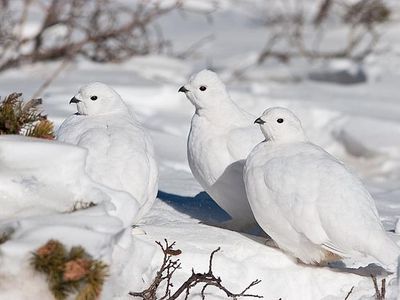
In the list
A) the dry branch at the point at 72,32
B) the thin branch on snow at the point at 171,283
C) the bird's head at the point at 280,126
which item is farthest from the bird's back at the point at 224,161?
the dry branch at the point at 72,32

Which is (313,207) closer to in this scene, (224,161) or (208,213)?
(224,161)

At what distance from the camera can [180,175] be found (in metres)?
5.09

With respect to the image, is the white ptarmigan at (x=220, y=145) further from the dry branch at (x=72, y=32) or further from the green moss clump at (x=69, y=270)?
the dry branch at (x=72, y=32)

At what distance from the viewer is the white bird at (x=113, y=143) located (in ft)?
10.9

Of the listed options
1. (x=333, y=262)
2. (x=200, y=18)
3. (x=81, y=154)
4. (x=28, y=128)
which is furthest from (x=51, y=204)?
(x=200, y=18)

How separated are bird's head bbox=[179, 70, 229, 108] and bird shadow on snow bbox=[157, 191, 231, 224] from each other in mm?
449

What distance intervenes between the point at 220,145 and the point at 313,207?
0.64m

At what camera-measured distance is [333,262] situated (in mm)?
3652

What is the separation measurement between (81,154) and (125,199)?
19cm

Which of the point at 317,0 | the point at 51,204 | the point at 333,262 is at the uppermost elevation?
the point at 317,0

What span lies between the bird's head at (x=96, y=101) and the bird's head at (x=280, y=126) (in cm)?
56

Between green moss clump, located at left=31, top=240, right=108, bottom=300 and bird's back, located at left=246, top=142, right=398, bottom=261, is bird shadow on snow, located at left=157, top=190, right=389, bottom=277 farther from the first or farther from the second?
green moss clump, located at left=31, top=240, right=108, bottom=300

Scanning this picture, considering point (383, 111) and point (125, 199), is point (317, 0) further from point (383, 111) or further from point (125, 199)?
point (125, 199)

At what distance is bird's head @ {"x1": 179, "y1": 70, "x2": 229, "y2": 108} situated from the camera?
3977 mm
